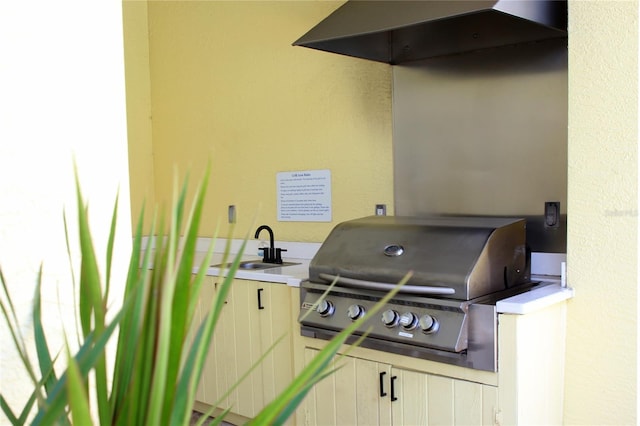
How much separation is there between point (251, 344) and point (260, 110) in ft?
4.59

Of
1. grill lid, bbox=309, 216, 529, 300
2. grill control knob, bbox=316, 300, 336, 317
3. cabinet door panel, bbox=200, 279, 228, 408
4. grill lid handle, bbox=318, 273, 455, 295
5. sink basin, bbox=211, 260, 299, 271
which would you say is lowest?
cabinet door panel, bbox=200, 279, 228, 408

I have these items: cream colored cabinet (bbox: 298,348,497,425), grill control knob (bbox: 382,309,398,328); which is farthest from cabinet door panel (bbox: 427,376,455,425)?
grill control knob (bbox: 382,309,398,328)

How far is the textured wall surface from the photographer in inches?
87.0

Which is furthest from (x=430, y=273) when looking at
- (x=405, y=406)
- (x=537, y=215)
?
(x=537, y=215)

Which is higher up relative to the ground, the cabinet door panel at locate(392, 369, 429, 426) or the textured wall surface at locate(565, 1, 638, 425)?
the textured wall surface at locate(565, 1, 638, 425)

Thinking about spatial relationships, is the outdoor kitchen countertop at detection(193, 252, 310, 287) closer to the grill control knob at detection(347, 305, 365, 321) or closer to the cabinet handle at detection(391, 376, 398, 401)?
the grill control knob at detection(347, 305, 365, 321)

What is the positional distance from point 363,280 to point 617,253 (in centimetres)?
85

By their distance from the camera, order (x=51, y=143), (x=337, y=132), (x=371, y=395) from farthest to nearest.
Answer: (x=337, y=132), (x=371, y=395), (x=51, y=143)

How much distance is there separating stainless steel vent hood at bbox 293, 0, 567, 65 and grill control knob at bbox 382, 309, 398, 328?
1015mm

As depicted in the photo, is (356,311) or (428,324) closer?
(428,324)

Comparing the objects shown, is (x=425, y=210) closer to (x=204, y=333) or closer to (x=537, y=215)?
(x=537, y=215)

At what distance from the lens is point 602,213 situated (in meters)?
2.28

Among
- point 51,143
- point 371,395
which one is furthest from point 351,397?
point 51,143

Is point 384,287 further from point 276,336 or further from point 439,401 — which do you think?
point 276,336
